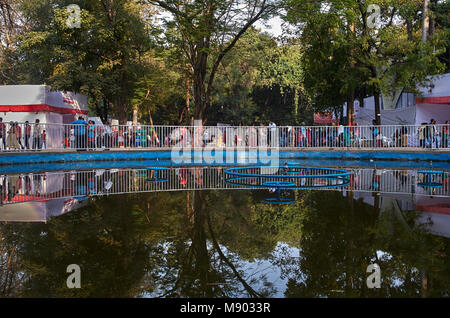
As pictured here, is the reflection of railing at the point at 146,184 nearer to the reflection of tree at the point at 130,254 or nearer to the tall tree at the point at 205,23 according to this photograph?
the reflection of tree at the point at 130,254

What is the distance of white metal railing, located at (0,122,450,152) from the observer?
67.8ft

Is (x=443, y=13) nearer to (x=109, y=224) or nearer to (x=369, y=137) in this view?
(x=369, y=137)

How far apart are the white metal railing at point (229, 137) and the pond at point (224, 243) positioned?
10603 mm

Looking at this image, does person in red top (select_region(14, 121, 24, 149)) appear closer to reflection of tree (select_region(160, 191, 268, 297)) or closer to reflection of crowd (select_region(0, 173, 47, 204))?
reflection of crowd (select_region(0, 173, 47, 204))

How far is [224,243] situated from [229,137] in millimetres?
19371

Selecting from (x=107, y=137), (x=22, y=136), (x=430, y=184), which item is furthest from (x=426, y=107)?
(x=22, y=136)

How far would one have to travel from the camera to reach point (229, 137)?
24.8m

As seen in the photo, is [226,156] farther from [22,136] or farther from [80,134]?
[22,136]

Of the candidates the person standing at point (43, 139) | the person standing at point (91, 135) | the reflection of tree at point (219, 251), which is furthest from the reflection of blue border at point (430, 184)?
the person standing at point (43, 139)

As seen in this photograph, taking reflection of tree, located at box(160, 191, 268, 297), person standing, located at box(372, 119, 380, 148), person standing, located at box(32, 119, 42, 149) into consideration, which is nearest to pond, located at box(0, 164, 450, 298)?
reflection of tree, located at box(160, 191, 268, 297)

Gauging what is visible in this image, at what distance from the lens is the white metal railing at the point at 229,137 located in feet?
67.8

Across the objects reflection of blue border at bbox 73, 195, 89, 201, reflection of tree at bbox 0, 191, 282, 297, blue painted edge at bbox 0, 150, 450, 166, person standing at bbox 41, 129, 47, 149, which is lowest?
reflection of tree at bbox 0, 191, 282, 297

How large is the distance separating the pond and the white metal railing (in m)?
10.6

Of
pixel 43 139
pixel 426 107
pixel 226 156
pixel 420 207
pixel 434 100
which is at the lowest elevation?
pixel 420 207
